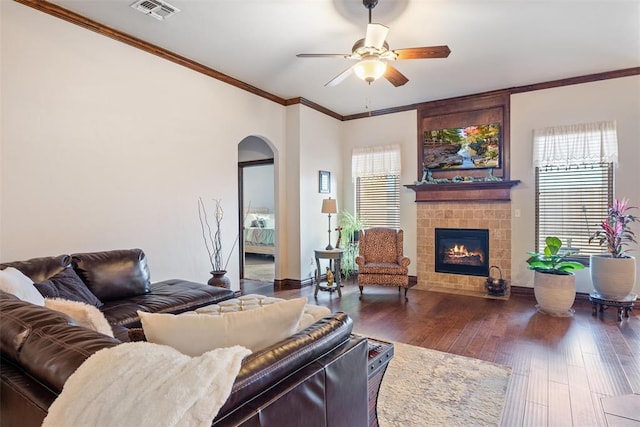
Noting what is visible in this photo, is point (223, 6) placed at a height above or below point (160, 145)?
above

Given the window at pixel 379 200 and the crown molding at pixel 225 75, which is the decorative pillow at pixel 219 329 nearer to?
the crown molding at pixel 225 75

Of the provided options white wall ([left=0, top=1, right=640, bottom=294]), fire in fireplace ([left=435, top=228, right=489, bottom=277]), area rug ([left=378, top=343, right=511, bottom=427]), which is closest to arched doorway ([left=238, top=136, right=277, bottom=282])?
white wall ([left=0, top=1, right=640, bottom=294])

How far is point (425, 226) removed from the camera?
5695 mm

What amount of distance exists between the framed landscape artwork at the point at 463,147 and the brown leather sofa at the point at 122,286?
3965 millimetres

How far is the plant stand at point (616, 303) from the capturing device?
376 cm

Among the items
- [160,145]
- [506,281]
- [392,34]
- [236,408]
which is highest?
[392,34]

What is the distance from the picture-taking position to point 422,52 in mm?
2943

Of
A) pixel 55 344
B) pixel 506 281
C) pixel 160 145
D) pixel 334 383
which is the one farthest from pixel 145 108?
pixel 506 281

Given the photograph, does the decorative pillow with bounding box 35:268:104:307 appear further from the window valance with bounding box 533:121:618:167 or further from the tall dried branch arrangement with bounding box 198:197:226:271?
the window valance with bounding box 533:121:618:167

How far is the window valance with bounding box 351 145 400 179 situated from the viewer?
19.5ft

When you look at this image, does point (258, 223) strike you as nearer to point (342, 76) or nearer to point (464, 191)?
point (464, 191)

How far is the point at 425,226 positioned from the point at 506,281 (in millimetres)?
1416

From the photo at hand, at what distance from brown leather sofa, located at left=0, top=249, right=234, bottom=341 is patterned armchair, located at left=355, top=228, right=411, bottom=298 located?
2.21 m

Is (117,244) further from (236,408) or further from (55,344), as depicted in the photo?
(236,408)
